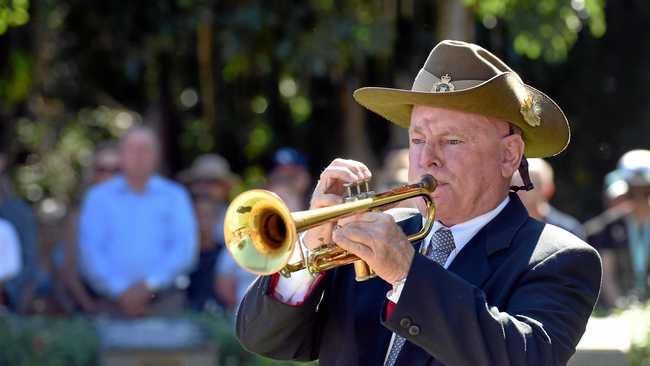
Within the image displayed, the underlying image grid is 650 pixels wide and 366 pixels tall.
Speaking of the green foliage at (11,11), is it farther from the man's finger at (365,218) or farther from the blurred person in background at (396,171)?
the man's finger at (365,218)

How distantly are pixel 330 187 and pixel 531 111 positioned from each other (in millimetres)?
685

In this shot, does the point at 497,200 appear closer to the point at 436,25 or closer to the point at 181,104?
the point at 436,25

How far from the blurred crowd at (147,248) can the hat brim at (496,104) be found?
431 centimetres

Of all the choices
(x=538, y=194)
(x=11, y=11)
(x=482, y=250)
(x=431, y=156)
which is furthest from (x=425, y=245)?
(x=538, y=194)

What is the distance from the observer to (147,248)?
9.08m

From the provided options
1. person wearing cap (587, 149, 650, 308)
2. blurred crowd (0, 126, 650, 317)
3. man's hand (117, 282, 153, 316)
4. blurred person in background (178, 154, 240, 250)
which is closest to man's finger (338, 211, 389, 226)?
blurred crowd (0, 126, 650, 317)

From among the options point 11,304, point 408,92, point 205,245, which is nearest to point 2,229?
point 11,304

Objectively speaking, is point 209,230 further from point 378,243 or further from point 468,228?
point 378,243

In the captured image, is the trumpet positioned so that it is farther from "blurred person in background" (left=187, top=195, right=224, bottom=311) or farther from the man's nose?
"blurred person in background" (left=187, top=195, right=224, bottom=311)

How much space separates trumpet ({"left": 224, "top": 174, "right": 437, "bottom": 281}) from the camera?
3.59m

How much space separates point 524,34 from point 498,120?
20.1 ft

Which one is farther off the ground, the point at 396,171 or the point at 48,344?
the point at 396,171

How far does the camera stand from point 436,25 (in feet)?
38.9

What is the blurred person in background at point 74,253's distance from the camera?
31.0ft
